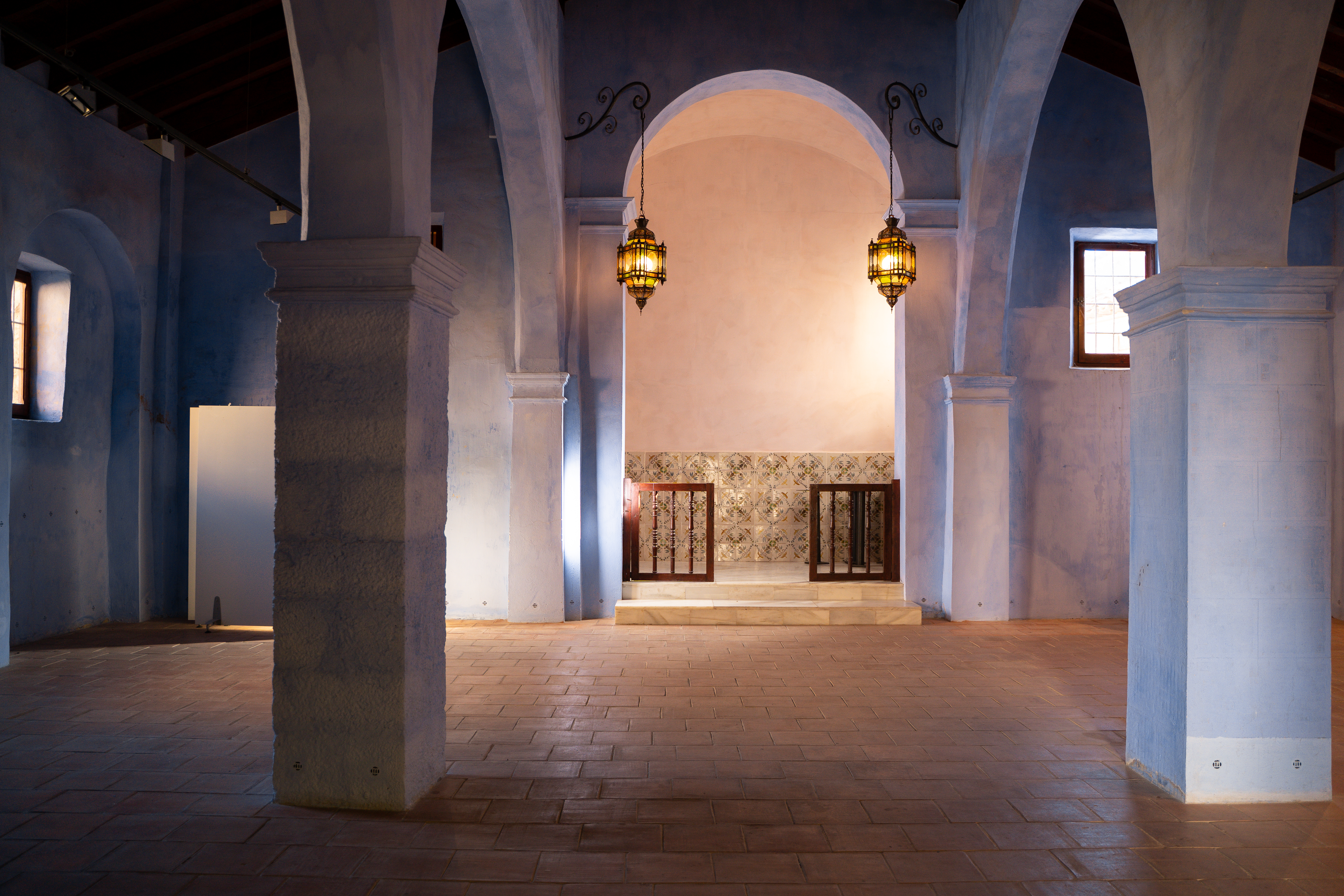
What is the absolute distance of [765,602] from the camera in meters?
7.75

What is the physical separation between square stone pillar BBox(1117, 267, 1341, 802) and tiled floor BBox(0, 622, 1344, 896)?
0.85 feet

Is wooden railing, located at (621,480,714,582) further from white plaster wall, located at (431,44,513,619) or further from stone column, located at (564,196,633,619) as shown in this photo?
white plaster wall, located at (431,44,513,619)

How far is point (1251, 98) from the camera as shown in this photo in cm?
343

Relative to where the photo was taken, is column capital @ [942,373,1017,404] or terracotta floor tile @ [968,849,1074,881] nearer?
terracotta floor tile @ [968,849,1074,881]

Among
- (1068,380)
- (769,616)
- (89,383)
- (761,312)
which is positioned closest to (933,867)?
(769,616)

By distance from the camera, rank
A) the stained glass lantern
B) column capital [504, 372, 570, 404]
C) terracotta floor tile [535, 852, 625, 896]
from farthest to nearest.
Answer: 1. column capital [504, 372, 570, 404]
2. the stained glass lantern
3. terracotta floor tile [535, 852, 625, 896]

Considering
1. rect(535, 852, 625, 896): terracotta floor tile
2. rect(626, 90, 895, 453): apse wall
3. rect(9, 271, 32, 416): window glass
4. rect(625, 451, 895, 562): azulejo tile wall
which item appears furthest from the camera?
rect(626, 90, 895, 453): apse wall

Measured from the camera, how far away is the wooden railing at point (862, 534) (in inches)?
307

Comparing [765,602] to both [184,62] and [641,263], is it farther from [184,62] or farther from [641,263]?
[184,62]

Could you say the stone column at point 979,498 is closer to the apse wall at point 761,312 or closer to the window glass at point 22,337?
the apse wall at point 761,312

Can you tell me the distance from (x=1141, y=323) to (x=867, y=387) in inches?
244

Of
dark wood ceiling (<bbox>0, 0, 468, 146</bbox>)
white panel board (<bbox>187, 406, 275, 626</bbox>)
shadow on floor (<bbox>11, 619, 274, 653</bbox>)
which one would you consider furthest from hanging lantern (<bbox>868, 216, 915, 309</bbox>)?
shadow on floor (<bbox>11, 619, 274, 653</bbox>)

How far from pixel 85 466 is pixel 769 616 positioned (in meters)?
6.10

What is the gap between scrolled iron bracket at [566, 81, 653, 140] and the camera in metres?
7.71
